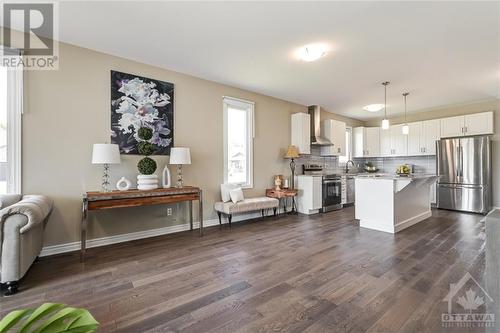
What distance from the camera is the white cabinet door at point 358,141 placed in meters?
7.25

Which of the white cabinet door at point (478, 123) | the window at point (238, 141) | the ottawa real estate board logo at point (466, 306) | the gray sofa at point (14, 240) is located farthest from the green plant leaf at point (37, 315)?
the white cabinet door at point (478, 123)

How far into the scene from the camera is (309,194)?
529cm

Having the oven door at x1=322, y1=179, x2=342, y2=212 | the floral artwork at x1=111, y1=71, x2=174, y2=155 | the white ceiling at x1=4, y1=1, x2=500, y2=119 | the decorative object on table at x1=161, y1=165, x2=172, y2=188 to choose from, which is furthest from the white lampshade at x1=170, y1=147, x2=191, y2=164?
the oven door at x1=322, y1=179, x2=342, y2=212

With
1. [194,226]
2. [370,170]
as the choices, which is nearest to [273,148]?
[194,226]

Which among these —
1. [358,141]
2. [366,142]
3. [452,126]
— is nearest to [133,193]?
[358,141]

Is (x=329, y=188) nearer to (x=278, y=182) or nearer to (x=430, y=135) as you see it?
(x=278, y=182)

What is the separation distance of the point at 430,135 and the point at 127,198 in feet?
23.1

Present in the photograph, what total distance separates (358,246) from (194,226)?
8.55 feet

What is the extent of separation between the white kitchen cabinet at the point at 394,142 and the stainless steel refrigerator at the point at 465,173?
0.96 meters

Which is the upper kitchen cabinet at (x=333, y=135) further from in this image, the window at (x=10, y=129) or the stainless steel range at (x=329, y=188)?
the window at (x=10, y=129)

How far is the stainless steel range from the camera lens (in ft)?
18.0

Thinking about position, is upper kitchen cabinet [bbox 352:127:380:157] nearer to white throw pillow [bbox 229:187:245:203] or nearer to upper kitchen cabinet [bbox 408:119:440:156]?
upper kitchen cabinet [bbox 408:119:440:156]

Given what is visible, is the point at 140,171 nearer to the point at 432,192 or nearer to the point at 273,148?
the point at 273,148

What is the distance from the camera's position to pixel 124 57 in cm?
338
